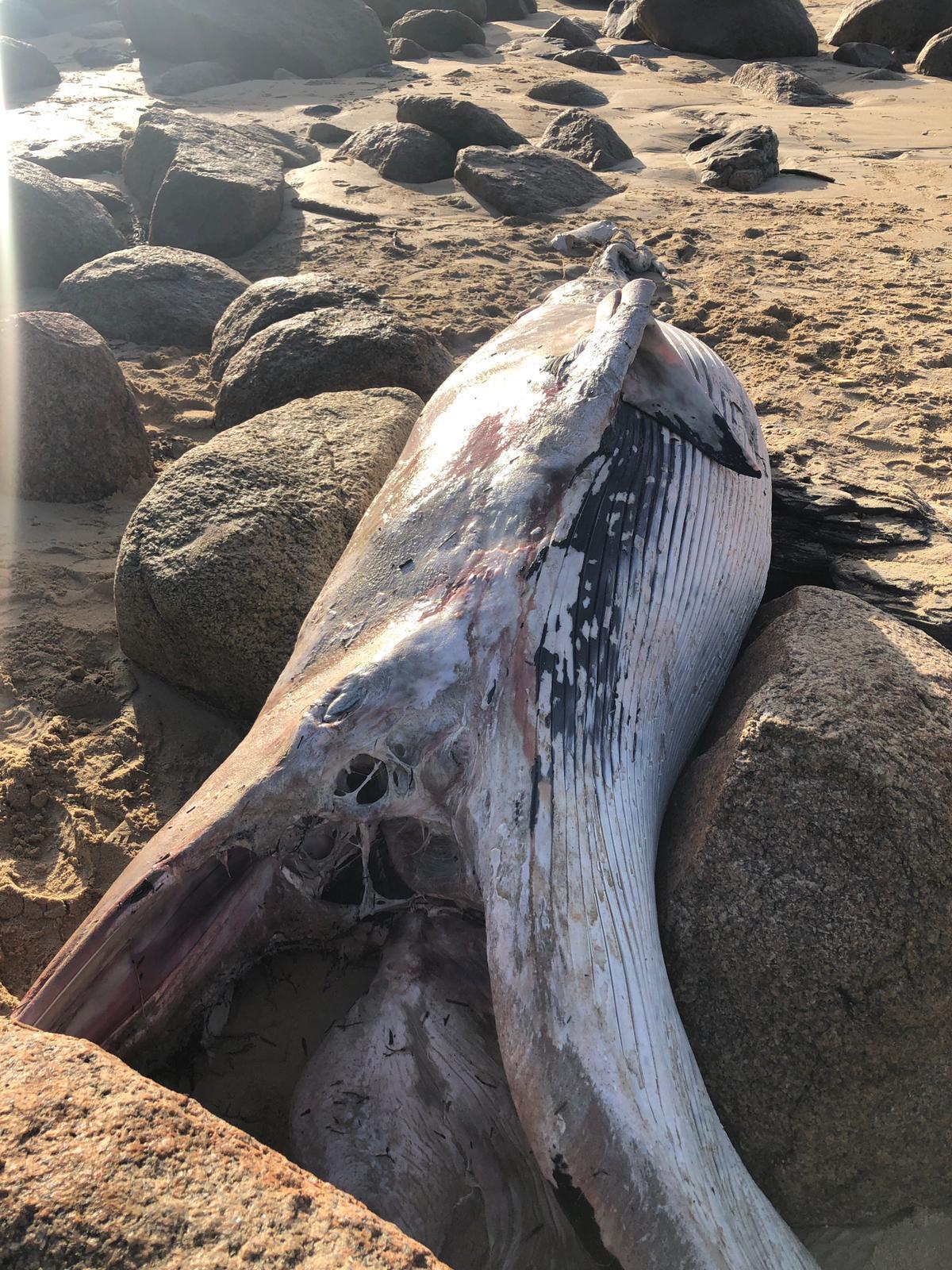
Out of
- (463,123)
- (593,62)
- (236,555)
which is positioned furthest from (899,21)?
(236,555)

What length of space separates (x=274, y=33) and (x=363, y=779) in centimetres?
1451

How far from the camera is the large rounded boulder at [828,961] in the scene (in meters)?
1.78

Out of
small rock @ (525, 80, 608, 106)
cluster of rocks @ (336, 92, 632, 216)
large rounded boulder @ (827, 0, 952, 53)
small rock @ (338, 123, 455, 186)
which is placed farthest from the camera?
large rounded boulder @ (827, 0, 952, 53)

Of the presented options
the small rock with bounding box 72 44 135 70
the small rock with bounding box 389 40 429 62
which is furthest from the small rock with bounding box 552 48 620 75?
the small rock with bounding box 72 44 135 70

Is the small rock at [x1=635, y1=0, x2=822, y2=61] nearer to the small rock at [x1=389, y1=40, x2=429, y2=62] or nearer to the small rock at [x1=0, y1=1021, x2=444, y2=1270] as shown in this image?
the small rock at [x1=389, y1=40, x2=429, y2=62]

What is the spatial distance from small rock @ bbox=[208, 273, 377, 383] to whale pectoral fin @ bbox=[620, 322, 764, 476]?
2.59 m

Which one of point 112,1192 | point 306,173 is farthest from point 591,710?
point 306,173

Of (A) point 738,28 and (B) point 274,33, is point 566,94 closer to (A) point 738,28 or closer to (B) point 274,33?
(A) point 738,28

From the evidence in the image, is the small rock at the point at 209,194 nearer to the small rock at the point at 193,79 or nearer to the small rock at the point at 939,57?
the small rock at the point at 193,79

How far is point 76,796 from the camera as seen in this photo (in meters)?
2.84

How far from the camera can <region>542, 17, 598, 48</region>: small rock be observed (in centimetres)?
1388

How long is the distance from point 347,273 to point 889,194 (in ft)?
13.5

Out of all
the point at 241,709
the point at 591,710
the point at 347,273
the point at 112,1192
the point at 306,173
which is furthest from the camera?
the point at 306,173

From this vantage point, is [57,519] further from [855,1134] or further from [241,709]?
[855,1134]
